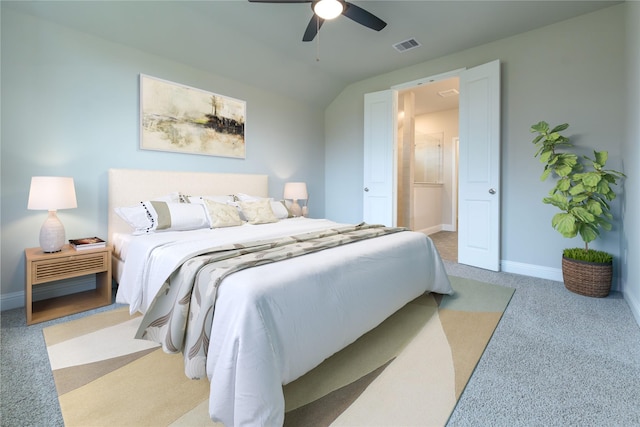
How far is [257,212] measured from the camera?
3.07m

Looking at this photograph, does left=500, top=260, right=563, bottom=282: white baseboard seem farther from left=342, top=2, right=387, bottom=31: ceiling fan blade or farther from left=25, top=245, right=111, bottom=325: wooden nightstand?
left=25, top=245, right=111, bottom=325: wooden nightstand

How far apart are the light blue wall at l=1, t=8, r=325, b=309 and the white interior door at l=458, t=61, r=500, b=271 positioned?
10.9 ft

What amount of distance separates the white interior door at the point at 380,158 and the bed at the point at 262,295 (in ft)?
6.32

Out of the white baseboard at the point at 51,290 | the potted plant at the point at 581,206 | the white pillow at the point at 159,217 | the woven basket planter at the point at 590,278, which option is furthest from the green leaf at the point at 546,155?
the white baseboard at the point at 51,290

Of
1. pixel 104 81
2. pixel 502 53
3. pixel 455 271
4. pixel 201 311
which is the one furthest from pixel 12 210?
pixel 502 53

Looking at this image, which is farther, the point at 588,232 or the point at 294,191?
the point at 294,191

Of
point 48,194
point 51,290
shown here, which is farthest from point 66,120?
point 51,290

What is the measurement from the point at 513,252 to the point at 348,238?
252 centimetres

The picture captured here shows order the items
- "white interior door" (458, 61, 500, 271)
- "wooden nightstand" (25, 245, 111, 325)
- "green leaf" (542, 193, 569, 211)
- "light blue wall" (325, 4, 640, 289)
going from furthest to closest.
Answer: "white interior door" (458, 61, 500, 271)
"light blue wall" (325, 4, 640, 289)
"green leaf" (542, 193, 569, 211)
"wooden nightstand" (25, 245, 111, 325)

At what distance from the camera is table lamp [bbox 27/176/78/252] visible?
6.92ft

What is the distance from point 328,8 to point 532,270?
343 cm

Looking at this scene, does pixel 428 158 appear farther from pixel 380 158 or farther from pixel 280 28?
pixel 280 28

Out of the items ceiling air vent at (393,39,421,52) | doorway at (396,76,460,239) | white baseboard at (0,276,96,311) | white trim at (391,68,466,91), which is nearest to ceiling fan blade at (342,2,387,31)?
ceiling air vent at (393,39,421,52)

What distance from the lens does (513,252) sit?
3.40 m
